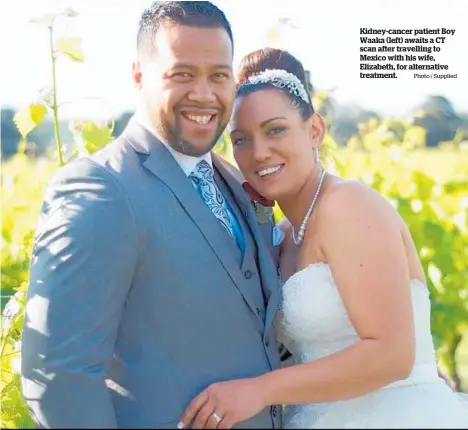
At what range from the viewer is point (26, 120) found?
2.72 meters

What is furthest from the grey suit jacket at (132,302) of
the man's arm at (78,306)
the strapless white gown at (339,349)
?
the strapless white gown at (339,349)

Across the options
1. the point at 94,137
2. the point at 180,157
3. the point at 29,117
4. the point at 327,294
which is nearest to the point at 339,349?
the point at 327,294

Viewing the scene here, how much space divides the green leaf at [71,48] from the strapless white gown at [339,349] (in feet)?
3.00

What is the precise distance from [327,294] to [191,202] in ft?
1.47

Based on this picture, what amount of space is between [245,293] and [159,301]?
0.22 metres

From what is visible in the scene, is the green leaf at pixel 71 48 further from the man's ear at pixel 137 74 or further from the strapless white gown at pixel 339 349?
the strapless white gown at pixel 339 349

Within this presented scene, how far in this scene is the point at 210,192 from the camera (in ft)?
7.70

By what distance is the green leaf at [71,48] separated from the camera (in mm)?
2701

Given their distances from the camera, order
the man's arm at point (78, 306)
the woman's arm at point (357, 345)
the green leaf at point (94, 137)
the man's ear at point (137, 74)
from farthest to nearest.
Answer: the green leaf at point (94, 137) → the man's ear at point (137, 74) → the woman's arm at point (357, 345) → the man's arm at point (78, 306)

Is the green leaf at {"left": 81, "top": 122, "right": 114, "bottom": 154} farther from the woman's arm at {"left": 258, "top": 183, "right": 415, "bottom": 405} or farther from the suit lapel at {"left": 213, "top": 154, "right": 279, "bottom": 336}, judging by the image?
the woman's arm at {"left": 258, "top": 183, "right": 415, "bottom": 405}

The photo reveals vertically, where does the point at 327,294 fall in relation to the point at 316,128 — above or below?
below

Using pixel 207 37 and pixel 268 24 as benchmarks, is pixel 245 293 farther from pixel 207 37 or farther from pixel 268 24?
pixel 268 24

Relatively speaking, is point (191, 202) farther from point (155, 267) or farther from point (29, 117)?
point (29, 117)

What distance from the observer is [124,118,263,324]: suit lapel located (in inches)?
85.7
